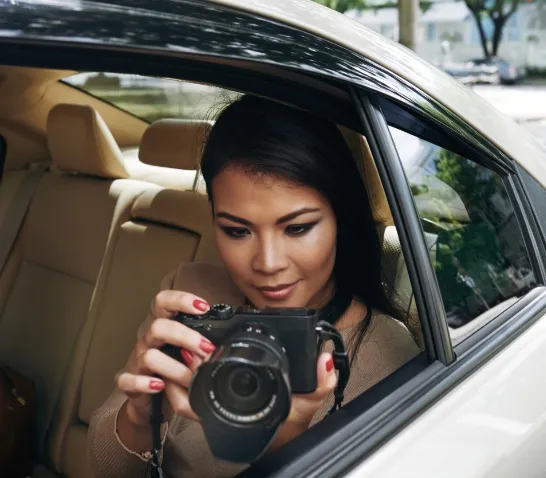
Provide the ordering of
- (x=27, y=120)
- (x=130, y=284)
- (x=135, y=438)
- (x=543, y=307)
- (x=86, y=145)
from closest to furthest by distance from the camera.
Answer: (x=135, y=438)
(x=543, y=307)
(x=130, y=284)
(x=86, y=145)
(x=27, y=120)

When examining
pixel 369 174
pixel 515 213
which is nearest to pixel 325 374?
pixel 369 174

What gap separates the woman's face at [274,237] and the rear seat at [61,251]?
1107 mm

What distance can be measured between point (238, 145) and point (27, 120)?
1773 mm

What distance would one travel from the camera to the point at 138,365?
114 centimetres

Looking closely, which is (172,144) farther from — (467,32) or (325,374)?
(467,32)

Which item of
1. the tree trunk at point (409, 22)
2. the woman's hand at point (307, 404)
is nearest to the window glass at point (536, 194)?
the woman's hand at point (307, 404)

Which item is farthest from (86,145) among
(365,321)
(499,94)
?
(499,94)

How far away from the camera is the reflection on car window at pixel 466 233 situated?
1.36 m

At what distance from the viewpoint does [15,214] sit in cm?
281

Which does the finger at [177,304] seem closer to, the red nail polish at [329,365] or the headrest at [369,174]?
the red nail polish at [329,365]

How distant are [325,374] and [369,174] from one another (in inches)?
22.1

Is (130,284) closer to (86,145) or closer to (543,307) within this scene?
(86,145)

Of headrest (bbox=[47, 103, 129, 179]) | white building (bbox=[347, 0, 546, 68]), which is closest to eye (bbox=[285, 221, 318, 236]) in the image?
headrest (bbox=[47, 103, 129, 179])

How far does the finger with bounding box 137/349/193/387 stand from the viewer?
1.09 meters
